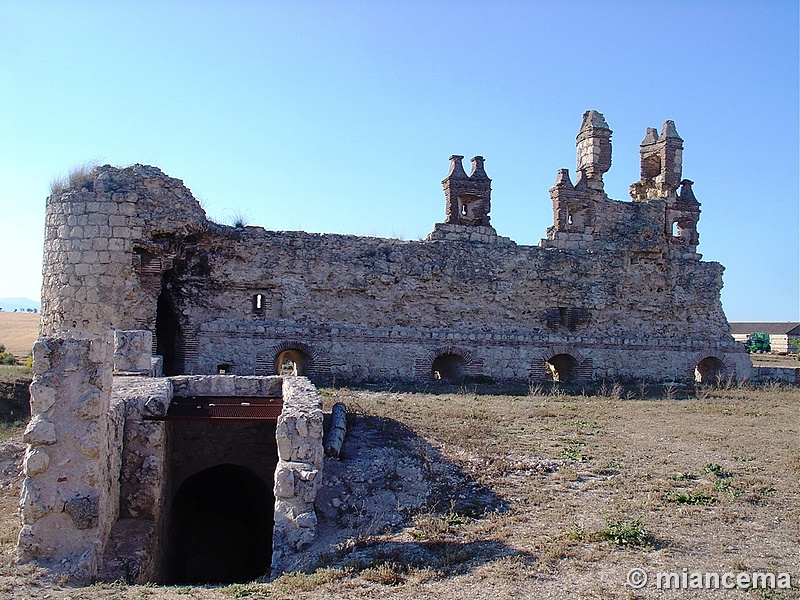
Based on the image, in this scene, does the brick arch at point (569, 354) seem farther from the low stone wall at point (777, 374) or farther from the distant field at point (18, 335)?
the distant field at point (18, 335)

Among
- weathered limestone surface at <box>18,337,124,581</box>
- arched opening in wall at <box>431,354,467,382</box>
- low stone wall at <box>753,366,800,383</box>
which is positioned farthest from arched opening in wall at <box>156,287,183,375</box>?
low stone wall at <box>753,366,800,383</box>

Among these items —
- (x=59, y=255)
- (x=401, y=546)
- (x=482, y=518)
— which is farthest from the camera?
(x=59, y=255)

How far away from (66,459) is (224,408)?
261 cm

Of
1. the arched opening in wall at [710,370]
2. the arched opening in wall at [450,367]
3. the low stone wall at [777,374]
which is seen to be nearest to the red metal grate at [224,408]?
the arched opening in wall at [450,367]

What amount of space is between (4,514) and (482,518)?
215 inches

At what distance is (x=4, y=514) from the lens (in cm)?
811

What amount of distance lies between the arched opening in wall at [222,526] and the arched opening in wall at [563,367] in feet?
32.0

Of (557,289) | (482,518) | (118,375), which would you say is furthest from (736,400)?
(118,375)

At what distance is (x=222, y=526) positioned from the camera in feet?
37.4

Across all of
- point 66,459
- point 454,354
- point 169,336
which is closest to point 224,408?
point 66,459

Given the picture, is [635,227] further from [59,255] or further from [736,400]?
[59,255]

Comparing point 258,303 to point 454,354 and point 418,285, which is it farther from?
point 454,354

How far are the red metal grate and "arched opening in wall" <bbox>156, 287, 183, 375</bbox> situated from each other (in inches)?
289

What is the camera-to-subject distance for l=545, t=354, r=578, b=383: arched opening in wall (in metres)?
19.0
